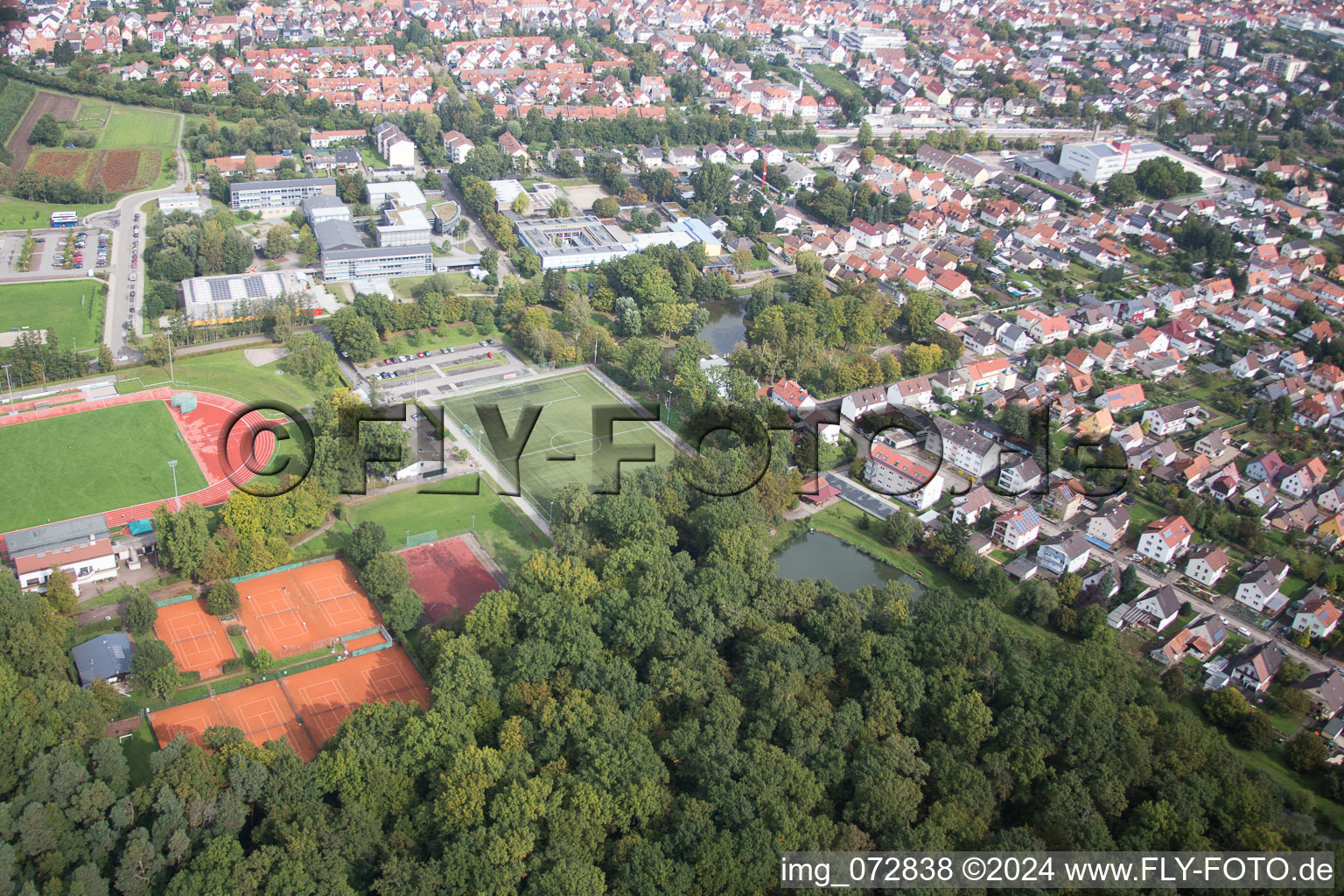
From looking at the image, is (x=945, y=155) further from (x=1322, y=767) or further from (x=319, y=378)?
(x=1322, y=767)

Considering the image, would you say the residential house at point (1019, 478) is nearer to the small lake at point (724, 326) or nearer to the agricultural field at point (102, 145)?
the small lake at point (724, 326)

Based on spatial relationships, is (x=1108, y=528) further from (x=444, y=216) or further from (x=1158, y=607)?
(x=444, y=216)

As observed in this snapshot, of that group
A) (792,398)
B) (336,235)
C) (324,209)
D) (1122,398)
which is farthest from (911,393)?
(324,209)

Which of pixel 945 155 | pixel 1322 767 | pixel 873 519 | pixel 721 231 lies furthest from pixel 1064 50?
pixel 1322 767

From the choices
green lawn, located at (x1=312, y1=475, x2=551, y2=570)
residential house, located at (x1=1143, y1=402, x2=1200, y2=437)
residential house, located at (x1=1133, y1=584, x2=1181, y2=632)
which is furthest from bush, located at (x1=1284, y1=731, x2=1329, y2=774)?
green lawn, located at (x1=312, y1=475, x2=551, y2=570)

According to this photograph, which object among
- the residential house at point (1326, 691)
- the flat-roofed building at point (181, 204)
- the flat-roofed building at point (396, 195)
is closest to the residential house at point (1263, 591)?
the residential house at point (1326, 691)

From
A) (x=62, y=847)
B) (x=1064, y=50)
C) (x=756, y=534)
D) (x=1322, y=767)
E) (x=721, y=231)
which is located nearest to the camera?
(x=62, y=847)
